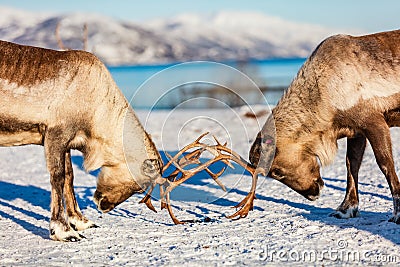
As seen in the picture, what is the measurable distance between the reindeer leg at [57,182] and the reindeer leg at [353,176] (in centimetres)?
321

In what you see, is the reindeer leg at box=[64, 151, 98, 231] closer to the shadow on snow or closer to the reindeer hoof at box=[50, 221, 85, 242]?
the shadow on snow

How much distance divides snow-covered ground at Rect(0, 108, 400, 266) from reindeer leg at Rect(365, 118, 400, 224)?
30 centimetres

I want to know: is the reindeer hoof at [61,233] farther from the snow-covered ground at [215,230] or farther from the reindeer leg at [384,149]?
the reindeer leg at [384,149]

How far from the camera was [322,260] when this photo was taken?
5668 mm

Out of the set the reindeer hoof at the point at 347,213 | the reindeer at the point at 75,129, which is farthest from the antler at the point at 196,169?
the reindeer hoof at the point at 347,213

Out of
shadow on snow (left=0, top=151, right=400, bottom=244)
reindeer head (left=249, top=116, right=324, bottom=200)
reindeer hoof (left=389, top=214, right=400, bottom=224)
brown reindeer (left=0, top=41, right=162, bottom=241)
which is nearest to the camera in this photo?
reindeer hoof (left=389, top=214, right=400, bottom=224)

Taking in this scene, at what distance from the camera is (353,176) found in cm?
771

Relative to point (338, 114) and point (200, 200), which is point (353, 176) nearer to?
point (338, 114)

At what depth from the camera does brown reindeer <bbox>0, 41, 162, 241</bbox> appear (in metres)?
6.77

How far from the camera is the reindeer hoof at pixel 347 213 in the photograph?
740 cm

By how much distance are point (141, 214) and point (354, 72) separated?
331 centimetres

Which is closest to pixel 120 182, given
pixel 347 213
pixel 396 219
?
pixel 347 213

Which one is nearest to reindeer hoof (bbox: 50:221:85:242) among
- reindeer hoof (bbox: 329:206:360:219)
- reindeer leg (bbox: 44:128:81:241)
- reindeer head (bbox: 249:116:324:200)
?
reindeer leg (bbox: 44:128:81:241)

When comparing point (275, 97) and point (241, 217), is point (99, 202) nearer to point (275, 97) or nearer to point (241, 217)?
point (241, 217)
